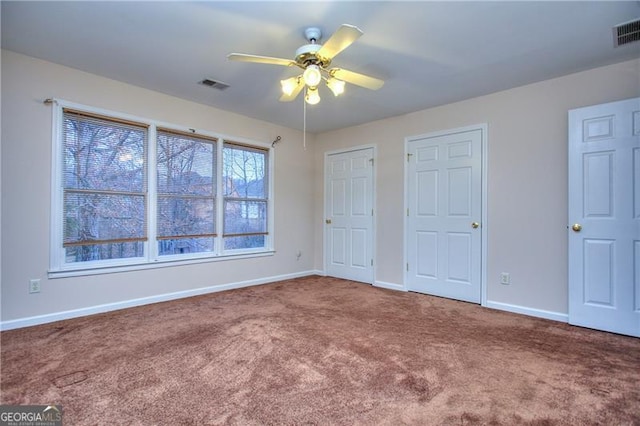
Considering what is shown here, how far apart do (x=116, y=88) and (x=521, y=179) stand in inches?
179

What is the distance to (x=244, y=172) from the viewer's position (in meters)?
4.61

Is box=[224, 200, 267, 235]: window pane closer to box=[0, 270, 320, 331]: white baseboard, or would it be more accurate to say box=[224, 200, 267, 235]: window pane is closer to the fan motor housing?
box=[0, 270, 320, 331]: white baseboard

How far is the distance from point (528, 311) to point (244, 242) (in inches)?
145

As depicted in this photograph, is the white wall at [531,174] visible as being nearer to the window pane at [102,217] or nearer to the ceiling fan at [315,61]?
the ceiling fan at [315,61]

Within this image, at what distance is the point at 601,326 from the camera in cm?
287

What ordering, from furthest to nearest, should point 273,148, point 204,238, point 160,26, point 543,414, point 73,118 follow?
point 273,148
point 204,238
point 73,118
point 160,26
point 543,414

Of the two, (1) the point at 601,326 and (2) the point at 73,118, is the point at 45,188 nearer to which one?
(2) the point at 73,118

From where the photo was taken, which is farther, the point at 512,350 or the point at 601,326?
the point at 601,326

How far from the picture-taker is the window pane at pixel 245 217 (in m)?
4.41

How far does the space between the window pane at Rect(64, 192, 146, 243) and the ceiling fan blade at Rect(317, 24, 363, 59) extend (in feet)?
8.79

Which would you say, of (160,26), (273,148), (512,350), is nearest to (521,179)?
(512,350)

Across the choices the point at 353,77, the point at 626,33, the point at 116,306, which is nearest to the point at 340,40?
the point at 353,77

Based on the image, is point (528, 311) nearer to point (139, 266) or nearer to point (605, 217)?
point (605, 217)

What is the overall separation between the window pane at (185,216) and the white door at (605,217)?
4102 mm
